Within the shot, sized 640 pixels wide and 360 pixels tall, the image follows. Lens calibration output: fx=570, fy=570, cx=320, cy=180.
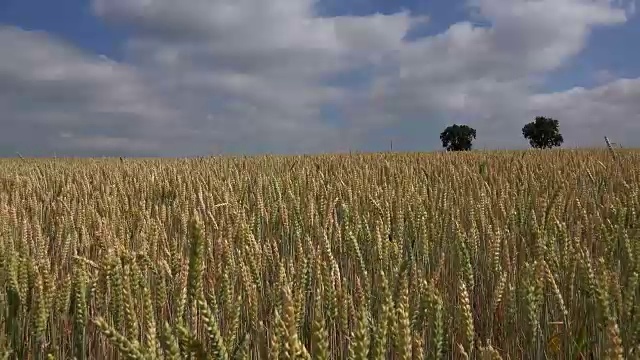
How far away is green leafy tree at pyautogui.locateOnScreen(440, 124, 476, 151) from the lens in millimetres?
48375

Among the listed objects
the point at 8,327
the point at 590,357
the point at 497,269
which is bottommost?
the point at 590,357

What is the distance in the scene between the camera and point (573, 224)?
255 centimetres

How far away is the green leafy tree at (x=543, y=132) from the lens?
43219mm

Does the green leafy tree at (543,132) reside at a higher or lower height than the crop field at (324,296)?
higher

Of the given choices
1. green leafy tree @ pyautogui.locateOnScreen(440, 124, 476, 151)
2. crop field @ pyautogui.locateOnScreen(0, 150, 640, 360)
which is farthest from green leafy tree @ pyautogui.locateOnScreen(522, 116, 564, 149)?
crop field @ pyautogui.locateOnScreen(0, 150, 640, 360)

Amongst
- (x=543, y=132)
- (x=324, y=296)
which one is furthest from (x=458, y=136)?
(x=324, y=296)

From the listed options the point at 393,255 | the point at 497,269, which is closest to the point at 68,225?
the point at 393,255

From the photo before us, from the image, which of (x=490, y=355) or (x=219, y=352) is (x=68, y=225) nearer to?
(x=219, y=352)

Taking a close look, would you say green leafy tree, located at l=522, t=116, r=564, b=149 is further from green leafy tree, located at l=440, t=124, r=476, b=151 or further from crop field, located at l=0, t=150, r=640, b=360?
crop field, located at l=0, t=150, r=640, b=360

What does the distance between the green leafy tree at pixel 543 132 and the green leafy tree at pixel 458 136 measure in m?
4.82

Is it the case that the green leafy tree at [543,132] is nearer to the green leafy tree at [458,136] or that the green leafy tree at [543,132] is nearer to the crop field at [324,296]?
the green leafy tree at [458,136]

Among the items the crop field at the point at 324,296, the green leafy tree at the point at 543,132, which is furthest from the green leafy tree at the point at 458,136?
the crop field at the point at 324,296

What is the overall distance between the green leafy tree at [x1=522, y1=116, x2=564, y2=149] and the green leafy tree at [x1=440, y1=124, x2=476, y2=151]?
482 cm

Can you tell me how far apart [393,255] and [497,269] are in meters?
0.30
